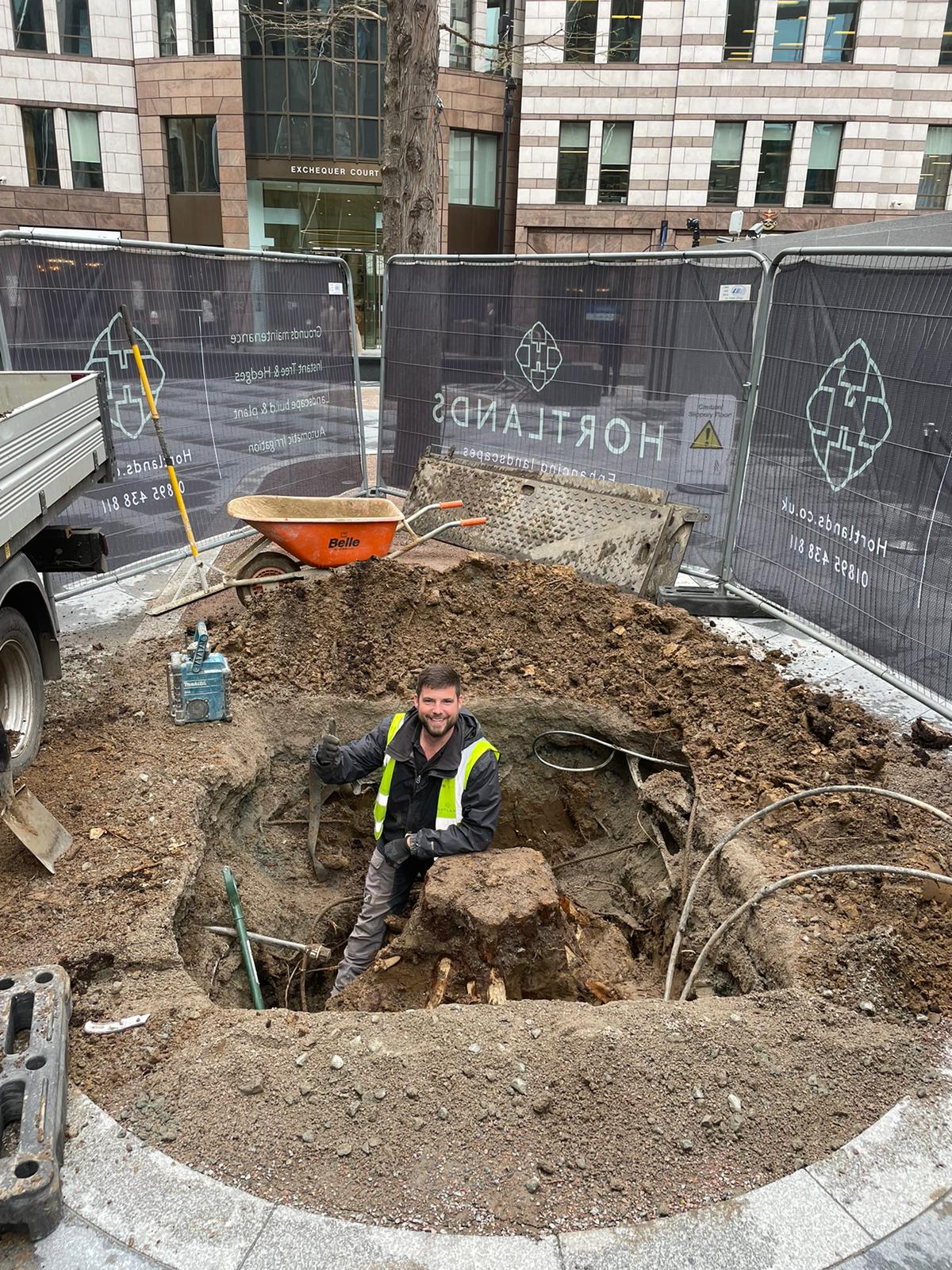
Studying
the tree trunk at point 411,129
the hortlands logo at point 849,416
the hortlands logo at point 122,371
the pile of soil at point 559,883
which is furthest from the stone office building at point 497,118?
the pile of soil at point 559,883

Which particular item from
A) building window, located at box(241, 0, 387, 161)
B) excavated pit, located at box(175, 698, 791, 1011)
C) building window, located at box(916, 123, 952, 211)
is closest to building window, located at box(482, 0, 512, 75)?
building window, located at box(241, 0, 387, 161)

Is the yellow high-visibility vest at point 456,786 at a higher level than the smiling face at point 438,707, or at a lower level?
lower

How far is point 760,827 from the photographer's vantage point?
4316mm

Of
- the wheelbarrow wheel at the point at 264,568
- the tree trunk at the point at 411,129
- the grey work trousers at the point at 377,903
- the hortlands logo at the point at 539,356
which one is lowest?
the grey work trousers at the point at 377,903

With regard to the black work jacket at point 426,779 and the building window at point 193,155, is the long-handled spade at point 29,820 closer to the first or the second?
the black work jacket at point 426,779

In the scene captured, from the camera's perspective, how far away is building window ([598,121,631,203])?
99.0 feet

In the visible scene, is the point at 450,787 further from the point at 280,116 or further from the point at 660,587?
the point at 280,116

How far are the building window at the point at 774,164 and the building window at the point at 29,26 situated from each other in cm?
2321

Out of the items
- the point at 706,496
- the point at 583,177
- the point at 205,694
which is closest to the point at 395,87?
the point at 706,496

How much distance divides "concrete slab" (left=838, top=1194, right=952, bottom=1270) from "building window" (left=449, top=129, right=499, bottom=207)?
108 feet

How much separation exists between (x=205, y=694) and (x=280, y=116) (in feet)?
99.2

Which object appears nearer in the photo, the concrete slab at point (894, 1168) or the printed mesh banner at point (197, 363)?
the concrete slab at point (894, 1168)

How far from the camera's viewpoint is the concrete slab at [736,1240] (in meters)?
2.45

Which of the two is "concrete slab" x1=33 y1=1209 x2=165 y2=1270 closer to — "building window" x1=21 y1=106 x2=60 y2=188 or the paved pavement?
the paved pavement
